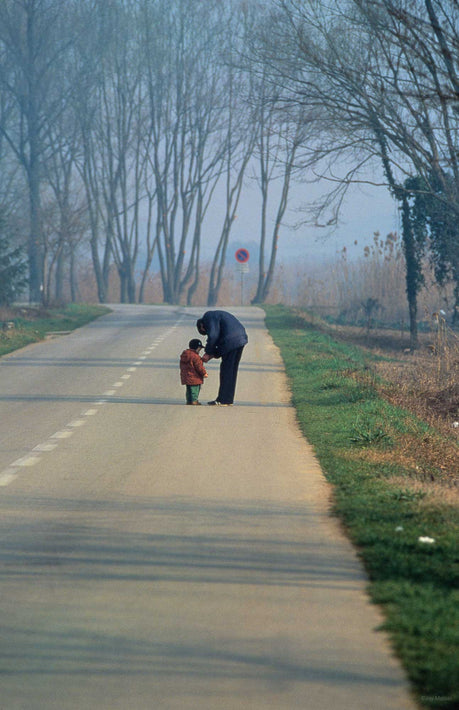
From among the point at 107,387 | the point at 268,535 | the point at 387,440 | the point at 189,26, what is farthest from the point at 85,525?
the point at 189,26

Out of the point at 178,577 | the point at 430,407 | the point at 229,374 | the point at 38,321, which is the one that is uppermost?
the point at 229,374

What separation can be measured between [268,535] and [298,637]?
2405mm

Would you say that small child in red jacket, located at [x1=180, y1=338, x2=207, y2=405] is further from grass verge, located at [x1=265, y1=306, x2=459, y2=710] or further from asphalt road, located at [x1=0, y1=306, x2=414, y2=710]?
asphalt road, located at [x1=0, y1=306, x2=414, y2=710]

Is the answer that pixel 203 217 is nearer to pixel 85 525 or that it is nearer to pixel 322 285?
pixel 322 285

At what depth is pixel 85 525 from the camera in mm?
8102

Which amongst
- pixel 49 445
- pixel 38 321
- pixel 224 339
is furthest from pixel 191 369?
pixel 38 321

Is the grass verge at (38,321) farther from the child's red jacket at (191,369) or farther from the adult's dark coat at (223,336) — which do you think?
the adult's dark coat at (223,336)

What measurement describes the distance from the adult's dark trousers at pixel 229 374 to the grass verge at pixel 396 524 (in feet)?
3.64

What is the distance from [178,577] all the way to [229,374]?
10.5 m

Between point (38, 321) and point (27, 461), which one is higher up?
point (38, 321)

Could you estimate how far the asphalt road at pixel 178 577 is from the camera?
4711 millimetres

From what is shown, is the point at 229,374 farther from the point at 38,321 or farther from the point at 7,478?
the point at 38,321

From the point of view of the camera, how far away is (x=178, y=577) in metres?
6.55

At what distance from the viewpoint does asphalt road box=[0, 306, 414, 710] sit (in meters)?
4.71
